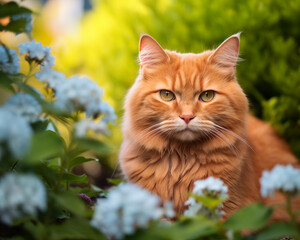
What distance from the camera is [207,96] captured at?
2055 millimetres

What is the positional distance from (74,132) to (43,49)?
0.49 meters

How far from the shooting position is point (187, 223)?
3.89 feet

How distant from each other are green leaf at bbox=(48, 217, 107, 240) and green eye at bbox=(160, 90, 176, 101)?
39.5 inches

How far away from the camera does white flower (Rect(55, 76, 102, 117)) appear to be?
1126mm

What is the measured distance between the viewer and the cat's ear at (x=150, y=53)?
211cm

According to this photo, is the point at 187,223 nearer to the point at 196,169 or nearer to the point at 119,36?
the point at 196,169

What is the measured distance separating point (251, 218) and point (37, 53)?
1024mm

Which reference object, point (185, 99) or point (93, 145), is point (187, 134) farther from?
point (93, 145)

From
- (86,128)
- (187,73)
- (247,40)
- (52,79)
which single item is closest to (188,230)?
(86,128)

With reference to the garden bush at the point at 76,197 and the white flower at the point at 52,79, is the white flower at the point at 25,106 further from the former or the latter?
the white flower at the point at 52,79

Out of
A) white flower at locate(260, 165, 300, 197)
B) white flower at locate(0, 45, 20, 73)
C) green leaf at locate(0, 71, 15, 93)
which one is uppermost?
white flower at locate(0, 45, 20, 73)

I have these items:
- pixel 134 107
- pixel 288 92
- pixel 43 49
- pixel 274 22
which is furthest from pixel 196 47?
pixel 43 49

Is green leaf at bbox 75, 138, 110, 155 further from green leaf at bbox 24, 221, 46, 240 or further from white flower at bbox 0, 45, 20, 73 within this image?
white flower at bbox 0, 45, 20, 73

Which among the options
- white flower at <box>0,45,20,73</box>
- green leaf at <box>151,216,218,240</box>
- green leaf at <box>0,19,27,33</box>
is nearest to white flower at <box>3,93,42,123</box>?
Answer: white flower at <box>0,45,20,73</box>
